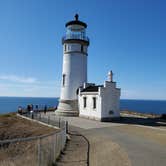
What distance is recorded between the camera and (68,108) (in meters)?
29.1

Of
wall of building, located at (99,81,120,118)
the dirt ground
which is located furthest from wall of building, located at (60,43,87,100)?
the dirt ground

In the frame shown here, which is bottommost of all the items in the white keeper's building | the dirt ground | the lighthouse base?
the dirt ground

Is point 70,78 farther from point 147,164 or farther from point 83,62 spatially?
point 147,164

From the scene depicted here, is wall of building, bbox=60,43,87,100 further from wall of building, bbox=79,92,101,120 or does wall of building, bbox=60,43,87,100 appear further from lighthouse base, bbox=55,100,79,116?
wall of building, bbox=79,92,101,120

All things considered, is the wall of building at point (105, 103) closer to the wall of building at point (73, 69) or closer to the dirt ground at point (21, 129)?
the wall of building at point (73, 69)

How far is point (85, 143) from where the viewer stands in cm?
1313

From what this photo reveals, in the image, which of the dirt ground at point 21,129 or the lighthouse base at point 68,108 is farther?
the lighthouse base at point 68,108

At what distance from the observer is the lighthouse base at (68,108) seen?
2873 centimetres

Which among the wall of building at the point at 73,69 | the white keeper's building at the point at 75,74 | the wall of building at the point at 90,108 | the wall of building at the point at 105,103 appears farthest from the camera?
the wall of building at the point at 73,69

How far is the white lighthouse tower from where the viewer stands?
2936 cm

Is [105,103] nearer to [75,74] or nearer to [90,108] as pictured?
[90,108]

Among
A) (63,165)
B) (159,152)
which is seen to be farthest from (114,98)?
(63,165)

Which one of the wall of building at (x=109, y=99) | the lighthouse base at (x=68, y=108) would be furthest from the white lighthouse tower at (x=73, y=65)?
the wall of building at (x=109, y=99)

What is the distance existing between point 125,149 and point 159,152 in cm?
167
